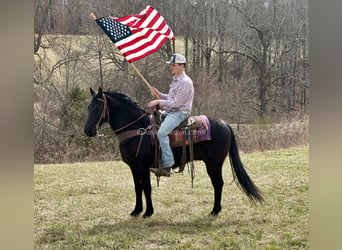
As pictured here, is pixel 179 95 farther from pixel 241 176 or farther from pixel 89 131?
pixel 241 176

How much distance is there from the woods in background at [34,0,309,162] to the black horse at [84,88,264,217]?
0.25 ft

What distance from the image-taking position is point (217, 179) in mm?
3176

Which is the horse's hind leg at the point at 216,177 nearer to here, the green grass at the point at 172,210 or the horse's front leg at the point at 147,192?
the green grass at the point at 172,210

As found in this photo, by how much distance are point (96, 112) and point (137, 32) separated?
606mm

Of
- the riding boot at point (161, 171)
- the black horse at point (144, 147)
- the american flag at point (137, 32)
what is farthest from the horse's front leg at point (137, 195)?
the american flag at point (137, 32)

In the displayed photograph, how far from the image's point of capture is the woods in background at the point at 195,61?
294cm

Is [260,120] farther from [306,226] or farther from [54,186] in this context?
[54,186]

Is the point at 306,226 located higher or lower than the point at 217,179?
lower

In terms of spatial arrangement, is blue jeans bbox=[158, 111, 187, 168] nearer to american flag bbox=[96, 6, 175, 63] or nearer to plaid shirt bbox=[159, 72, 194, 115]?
plaid shirt bbox=[159, 72, 194, 115]

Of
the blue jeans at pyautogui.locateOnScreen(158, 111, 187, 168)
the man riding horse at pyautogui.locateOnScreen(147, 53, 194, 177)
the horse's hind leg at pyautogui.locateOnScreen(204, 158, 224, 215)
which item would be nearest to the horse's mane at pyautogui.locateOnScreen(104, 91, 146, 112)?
the man riding horse at pyautogui.locateOnScreen(147, 53, 194, 177)

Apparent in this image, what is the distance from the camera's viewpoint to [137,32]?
2914mm
